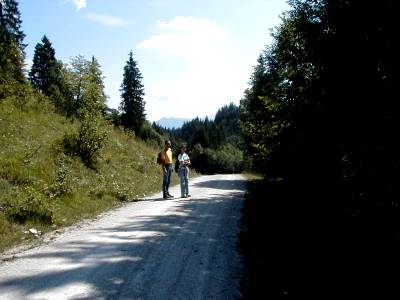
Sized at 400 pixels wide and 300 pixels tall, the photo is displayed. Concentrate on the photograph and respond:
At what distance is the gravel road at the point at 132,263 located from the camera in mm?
6125

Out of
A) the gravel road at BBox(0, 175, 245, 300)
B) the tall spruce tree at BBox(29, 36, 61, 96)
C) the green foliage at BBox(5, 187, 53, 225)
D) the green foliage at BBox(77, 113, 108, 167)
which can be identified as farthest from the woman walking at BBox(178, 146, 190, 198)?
the tall spruce tree at BBox(29, 36, 61, 96)

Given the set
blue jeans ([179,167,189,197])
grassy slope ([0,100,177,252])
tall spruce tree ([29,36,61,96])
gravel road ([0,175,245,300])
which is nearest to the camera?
gravel road ([0,175,245,300])

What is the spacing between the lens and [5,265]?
7125 mm

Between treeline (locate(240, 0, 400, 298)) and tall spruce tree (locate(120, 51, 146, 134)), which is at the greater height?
tall spruce tree (locate(120, 51, 146, 134))

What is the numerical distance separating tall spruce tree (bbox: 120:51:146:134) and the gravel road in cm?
6690

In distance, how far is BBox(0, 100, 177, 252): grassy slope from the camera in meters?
10.3

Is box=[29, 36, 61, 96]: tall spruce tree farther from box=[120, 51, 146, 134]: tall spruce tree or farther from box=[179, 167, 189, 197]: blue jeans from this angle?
box=[179, 167, 189, 197]: blue jeans

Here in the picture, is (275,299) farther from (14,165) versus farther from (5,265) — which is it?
(14,165)

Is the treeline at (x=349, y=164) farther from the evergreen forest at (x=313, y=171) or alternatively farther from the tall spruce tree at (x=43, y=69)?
the tall spruce tree at (x=43, y=69)

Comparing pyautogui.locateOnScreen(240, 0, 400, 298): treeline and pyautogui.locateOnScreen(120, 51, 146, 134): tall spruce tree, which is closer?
pyautogui.locateOnScreen(240, 0, 400, 298): treeline

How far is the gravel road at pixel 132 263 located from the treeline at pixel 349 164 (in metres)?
1.17

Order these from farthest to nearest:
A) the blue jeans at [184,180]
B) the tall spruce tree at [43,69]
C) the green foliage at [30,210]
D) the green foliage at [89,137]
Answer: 1. the tall spruce tree at [43,69]
2. the green foliage at [89,137]
3. the blue jeans at [184,180]
4. the green foliage at [30,210]

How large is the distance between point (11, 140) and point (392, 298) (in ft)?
44.6

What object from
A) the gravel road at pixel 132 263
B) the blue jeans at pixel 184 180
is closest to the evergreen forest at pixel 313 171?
the gravel road at pixel 132 263
